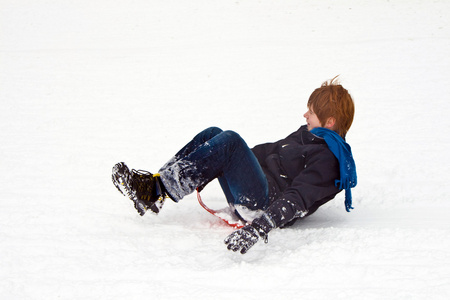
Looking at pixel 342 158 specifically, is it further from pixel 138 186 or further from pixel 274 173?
pixel 138 186

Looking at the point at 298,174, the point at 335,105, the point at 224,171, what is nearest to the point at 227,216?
the point at 224,171

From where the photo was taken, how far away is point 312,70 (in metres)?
5.49

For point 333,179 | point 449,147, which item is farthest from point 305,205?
point 449,147

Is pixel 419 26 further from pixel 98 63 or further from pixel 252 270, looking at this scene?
pixel 252 270

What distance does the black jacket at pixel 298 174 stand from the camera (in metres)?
2.15

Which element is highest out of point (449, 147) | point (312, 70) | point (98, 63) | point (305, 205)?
point (98, 63)

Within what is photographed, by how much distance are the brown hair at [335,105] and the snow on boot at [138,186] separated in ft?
3.10

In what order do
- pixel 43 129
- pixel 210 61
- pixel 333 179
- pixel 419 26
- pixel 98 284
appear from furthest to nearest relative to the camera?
pixel 419 26 → pixel 210 61 → pixel 43 129 → pixel 333 179 → pixel 98 284

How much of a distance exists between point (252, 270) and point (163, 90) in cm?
350

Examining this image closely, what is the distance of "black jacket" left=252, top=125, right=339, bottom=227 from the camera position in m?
2.15

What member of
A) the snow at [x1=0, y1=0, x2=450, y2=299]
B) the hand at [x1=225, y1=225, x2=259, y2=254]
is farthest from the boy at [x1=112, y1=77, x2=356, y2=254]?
the snow at [x1=0, y1=0, x2=450, y2=299]

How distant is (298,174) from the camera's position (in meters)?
2.39

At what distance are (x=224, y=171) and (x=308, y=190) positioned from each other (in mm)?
455

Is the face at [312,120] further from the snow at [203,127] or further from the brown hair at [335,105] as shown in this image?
the snow at [203,127]
